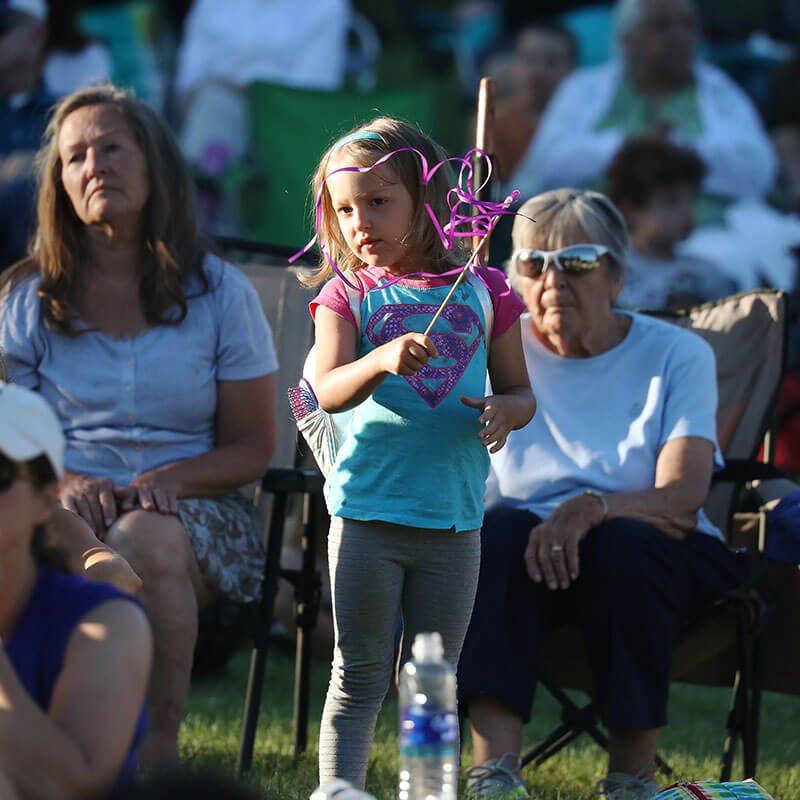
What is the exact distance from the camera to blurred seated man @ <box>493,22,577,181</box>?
7.93 meters

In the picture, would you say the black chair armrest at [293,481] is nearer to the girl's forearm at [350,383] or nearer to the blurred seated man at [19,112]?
the girl's forearm at [350,383]

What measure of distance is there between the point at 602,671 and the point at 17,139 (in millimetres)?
4224

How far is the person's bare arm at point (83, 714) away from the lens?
1.48 metres

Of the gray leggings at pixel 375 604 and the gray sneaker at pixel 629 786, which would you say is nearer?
Answer: the gray leggings at pixel 375 604

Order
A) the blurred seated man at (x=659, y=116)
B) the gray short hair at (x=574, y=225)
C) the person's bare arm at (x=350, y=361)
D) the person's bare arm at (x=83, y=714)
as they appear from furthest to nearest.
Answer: the blurred seated man at (x=659, y=116), the gray short hair at (x=574, y=225), the person's bare arm at (x=350, y=361), the person's bare arm at (x=83, y=714)

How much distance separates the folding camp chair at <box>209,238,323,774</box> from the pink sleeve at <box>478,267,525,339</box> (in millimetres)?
748

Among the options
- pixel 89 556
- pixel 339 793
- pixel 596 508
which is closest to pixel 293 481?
pixel 596 508

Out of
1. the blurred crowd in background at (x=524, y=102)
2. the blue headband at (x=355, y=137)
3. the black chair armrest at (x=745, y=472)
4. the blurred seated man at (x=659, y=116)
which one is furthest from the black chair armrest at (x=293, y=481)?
the blurred seated man at (x=659, y=116)

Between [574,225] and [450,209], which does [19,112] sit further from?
[450,209]

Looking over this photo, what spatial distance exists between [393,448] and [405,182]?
1.49ft

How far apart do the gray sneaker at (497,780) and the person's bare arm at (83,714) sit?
3.81 ft

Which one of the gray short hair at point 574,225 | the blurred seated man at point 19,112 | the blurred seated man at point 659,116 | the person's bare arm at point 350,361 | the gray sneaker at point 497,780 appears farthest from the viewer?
the blurred seated man at point 659,116

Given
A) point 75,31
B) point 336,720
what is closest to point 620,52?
point 75,31

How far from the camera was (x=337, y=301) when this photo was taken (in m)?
2.27
